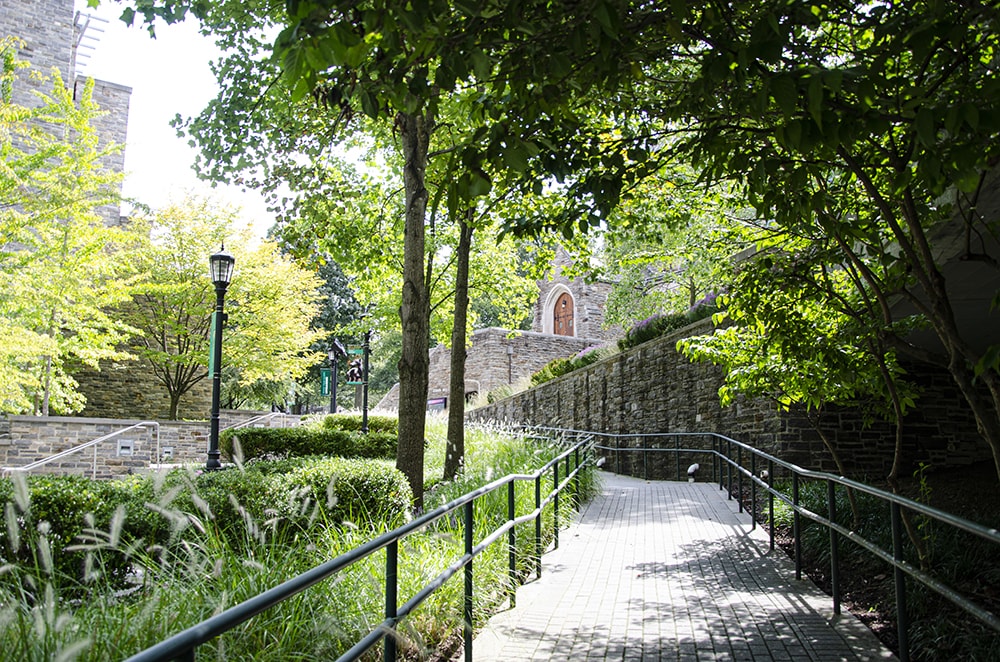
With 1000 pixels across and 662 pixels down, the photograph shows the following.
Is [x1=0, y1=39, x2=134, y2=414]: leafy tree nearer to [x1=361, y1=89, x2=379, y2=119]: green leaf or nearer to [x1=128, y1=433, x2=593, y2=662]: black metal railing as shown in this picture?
[x1=128, y1=433, x2=593, y2=662]: black metal railing

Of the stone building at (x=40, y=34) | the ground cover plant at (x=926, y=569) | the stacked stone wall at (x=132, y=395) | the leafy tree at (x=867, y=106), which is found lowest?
the ground cover plant at (x=926, y=569)

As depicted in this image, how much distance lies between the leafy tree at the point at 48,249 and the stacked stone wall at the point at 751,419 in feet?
41.1

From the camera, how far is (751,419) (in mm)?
13344

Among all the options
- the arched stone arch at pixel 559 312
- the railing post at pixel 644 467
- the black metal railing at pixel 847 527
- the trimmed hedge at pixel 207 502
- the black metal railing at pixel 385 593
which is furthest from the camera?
the arched stone arch at pixel 559 312

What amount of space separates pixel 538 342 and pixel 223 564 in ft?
100

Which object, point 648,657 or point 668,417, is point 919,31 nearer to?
point 648,657

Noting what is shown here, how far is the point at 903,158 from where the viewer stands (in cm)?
430

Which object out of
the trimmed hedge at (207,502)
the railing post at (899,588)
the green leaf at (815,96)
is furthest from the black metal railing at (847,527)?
the trimmed hedge at (207,502)

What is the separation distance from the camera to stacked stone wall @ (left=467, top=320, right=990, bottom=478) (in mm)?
12461

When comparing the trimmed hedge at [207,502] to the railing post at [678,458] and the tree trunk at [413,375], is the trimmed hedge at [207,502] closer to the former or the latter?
the tree trunk at [413,375]

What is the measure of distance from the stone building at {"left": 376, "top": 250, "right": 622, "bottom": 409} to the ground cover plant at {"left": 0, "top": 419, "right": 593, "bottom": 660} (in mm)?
24441

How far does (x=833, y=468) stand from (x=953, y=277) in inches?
213

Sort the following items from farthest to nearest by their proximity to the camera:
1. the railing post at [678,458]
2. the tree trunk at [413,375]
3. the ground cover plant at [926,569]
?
1. the railing post at [678,458]
2. the tree trunk at [413,375]
3. the ground cover plant at [926,569]

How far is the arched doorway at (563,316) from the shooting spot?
127 feet
